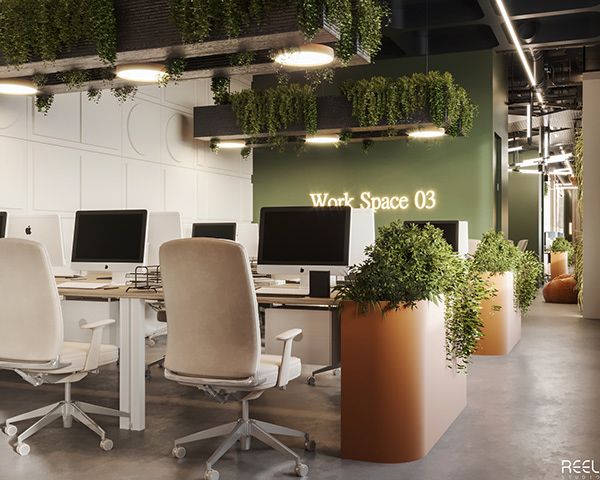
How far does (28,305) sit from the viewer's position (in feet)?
13.1

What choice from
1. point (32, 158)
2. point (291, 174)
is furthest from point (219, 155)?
point (32, 158)

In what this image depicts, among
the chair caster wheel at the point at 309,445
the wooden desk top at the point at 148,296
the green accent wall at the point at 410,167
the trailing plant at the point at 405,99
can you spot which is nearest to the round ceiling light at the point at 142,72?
the wooden desk top at the point at 148,296

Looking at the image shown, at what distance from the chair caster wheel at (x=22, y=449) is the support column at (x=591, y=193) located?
27.5 feet

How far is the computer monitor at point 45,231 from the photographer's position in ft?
20.3

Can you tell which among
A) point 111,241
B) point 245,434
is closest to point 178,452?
point 245,434

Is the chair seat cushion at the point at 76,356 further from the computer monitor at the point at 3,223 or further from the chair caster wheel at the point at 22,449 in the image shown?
the computer monitor at the point at 3,223

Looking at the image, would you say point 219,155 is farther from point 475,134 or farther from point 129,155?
point 475,134

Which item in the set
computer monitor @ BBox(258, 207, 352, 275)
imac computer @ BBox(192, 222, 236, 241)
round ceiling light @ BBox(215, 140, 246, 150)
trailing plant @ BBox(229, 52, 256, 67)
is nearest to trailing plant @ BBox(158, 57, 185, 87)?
trailing plant @ BBox(229, 52, 256, 67)

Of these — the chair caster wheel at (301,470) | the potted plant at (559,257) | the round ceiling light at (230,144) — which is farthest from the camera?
the potted plant at (559,257)

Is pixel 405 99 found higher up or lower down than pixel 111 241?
higher up

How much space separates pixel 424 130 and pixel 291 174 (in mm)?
3296

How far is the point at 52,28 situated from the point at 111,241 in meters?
1.79

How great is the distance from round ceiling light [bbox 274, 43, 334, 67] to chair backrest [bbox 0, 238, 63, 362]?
2.64 metres

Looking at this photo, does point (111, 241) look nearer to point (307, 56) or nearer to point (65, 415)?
point (65, 415)
